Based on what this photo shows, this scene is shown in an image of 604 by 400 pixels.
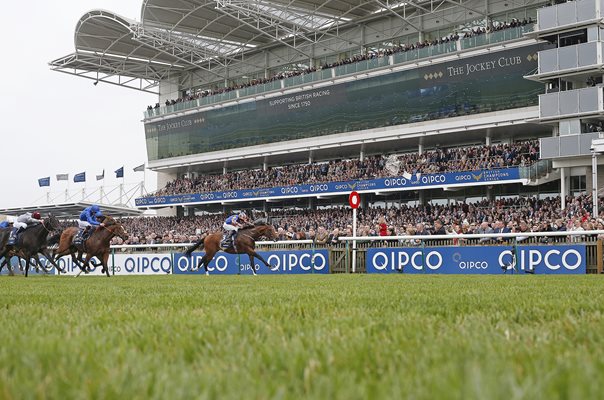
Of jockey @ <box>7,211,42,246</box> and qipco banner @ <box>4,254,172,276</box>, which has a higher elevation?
jockey @ <box>7,211,42,246</box>

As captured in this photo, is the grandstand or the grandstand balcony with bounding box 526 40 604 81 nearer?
the grandstand balcony with bounding box 526 40 604 81

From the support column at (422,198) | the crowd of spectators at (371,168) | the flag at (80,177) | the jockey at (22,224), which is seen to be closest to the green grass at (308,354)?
the jockey at (22,224)

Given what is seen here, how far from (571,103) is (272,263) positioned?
65.3 feet

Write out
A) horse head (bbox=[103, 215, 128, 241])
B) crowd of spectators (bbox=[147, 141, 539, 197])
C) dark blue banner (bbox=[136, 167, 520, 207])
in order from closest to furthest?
horse head (bbox=[103, 215, 128, 241]) < dark blue banner (bbox=[136, 167, 520, 207]) < crowd of spectators (bbox=[147, 141, 539, 197])

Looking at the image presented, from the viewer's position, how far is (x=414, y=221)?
137 feet

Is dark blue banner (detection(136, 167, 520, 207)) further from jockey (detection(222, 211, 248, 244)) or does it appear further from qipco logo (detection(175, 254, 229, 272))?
jockey (detection(222, 211, 248, 244))

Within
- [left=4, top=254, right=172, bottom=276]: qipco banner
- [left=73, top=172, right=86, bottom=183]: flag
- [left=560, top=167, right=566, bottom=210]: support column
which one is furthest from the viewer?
[left=73, top=172, right=86, bottom=183]: flag

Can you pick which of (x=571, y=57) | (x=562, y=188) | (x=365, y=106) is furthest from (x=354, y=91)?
(x=562, y=188)

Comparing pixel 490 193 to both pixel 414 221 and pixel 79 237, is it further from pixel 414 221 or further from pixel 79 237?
pixel 79 237

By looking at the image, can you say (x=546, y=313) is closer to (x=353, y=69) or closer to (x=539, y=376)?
(x=539, y=376)

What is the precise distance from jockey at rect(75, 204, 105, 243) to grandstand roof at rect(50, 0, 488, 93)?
27.3 meters

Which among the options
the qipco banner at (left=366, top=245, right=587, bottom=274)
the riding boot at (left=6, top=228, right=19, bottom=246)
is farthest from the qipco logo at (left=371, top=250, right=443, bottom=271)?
the riding boot at (left=6, top=228, right=19, bottom=246)

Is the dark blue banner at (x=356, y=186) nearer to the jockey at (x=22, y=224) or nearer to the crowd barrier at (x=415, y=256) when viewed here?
the crowd barrier at (x=415, y=256)

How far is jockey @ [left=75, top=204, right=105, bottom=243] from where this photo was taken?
21.7 meters
